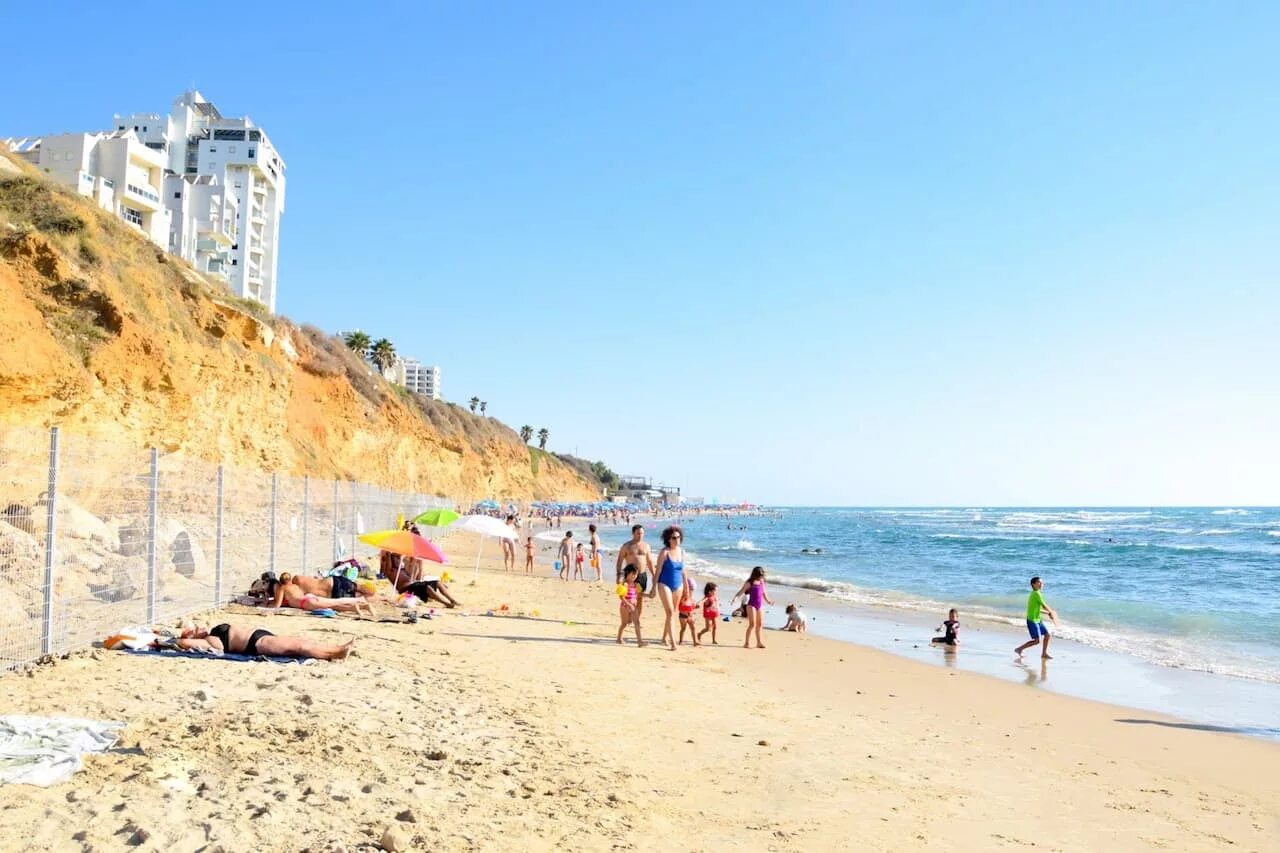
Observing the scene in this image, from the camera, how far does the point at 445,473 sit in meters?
58.9

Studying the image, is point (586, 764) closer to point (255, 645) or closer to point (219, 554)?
point (255, 645)

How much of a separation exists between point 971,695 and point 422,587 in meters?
8.24

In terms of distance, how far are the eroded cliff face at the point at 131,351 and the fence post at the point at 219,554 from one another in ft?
21.3

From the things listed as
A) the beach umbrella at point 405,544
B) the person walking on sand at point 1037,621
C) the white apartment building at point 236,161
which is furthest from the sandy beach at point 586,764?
the white apartment building at point 236,161

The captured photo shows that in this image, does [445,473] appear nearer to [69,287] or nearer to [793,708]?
[69,287]

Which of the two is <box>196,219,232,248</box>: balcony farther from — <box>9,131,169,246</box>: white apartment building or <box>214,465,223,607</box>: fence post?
<box>214,465,223,607</box>: fence post

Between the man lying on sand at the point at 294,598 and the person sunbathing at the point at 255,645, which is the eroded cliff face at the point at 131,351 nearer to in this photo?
the man lying on sand at the point at 294,598

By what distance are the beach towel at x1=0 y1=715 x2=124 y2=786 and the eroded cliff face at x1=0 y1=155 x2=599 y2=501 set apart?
39.9 feet

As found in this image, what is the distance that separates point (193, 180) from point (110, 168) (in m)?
12.5

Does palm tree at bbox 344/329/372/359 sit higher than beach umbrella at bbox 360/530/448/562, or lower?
higher

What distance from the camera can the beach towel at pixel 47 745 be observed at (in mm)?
4215

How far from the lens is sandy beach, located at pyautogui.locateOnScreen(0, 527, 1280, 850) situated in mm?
4145

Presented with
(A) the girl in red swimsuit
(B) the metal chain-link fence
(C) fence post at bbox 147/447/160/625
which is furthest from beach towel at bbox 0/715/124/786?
(A) the girl in red swimsuit

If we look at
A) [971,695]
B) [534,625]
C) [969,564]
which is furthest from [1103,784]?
[969,564]
